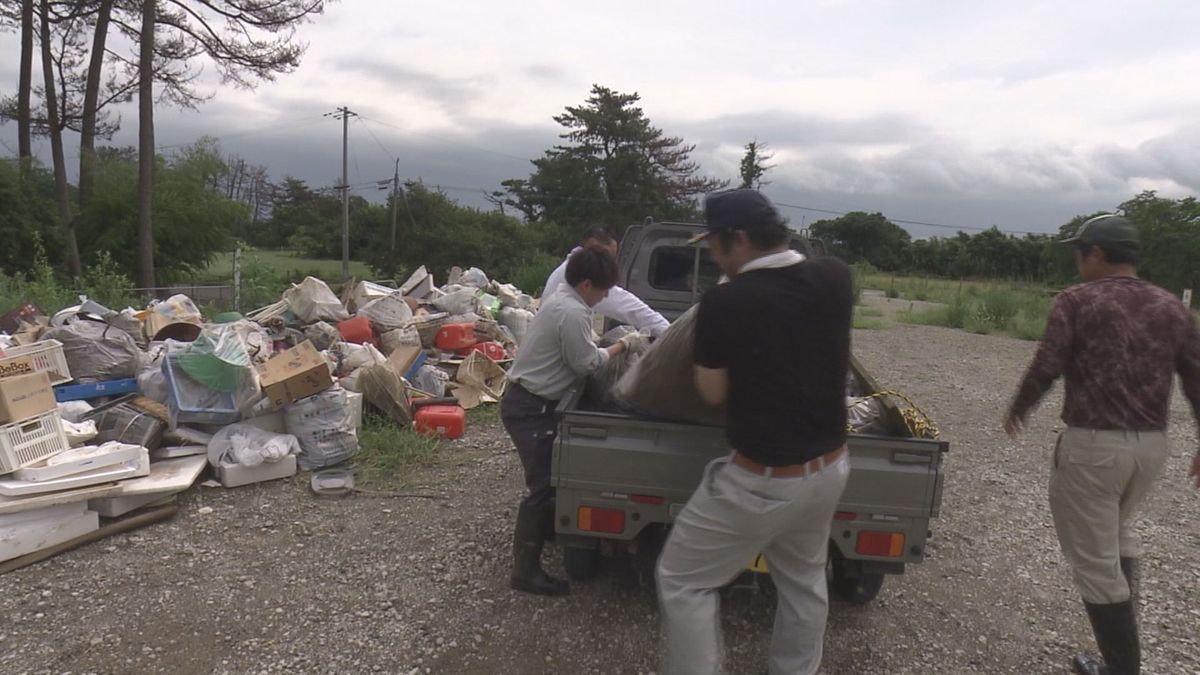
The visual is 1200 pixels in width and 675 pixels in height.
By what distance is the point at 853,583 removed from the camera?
3.36 m

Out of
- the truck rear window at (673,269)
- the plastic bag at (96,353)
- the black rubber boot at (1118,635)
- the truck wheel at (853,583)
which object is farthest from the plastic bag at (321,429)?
the black rubber boot at (1118,635)

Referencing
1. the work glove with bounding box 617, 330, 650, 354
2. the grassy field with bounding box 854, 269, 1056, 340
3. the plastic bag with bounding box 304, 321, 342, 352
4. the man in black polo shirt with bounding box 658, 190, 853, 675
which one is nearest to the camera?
the man in black polo shirt with bounding box 658, 190, 853, 675

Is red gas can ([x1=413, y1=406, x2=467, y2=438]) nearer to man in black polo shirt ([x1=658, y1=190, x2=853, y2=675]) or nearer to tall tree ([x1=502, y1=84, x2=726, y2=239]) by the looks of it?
man in black polo shirt ([x1=658, y1=190, x2=853, y2=675])

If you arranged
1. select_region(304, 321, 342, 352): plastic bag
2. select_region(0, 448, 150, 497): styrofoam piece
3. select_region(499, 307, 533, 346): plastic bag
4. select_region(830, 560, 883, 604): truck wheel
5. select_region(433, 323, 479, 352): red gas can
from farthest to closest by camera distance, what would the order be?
select_region(499, 307, 533, 346): plastic bag, select_region(433, 323, 479, 352): red gas can, select_region(304, 321, 342, 352): plastic bag, select_region(0, 448, 150, 497): styrofoam piece, select_region(830, 560, 883, 604): truck wheel

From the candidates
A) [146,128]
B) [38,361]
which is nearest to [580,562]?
[38,361]

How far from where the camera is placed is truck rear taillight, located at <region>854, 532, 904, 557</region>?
282 cm

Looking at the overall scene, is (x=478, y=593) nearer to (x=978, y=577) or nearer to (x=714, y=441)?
(x=714, y=441)

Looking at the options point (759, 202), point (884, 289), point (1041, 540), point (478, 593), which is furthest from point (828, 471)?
point (884, 289)

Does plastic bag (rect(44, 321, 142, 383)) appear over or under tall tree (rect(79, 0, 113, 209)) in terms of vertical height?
under

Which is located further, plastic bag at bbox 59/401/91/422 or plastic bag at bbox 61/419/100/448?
plastic bag at bbox 59/401/91/422

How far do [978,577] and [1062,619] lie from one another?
0.46 meters

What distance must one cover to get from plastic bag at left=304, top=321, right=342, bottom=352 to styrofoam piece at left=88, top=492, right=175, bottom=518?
114 inches

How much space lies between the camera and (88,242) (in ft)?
68.0

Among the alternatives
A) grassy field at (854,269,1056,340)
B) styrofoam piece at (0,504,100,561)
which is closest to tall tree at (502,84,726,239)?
grassy field at (854,269,1056,340)
